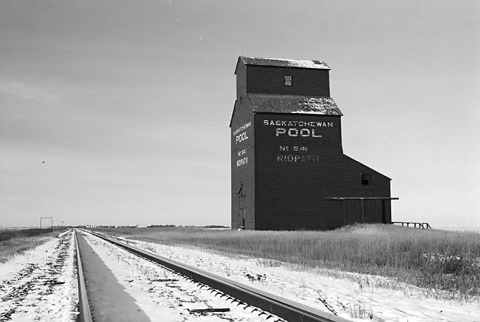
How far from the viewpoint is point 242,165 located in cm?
4128

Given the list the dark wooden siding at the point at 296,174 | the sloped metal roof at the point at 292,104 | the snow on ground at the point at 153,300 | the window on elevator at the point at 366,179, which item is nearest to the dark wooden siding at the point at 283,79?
the sloped metal roof at the point at 292,104

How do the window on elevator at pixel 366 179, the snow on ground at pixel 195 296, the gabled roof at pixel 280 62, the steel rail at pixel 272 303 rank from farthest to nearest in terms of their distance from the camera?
the gabled roof at pixel 280 62, the window on elevator at pixel 366 179, the snow on ground at pixel 195 296, the steel rail at pixel 272 303

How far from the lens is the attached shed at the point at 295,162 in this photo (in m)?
37.6

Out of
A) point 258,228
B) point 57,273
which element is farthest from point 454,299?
point 258,228

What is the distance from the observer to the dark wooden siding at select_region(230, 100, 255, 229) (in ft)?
127

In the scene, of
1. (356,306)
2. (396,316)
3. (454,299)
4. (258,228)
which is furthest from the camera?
(258,228)

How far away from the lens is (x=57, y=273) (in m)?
11.4

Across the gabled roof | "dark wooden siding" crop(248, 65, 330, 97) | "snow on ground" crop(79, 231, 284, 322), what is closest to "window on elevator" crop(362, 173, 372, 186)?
"dark wooden siding" crop(248, 65, 330, 97)

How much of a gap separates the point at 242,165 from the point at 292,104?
7124 mm

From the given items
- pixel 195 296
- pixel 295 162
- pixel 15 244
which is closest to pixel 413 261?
pixel 195 296

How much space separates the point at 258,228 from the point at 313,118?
1099 cm

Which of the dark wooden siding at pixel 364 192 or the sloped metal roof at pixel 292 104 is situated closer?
the dark wooden siding at pixel 364 192

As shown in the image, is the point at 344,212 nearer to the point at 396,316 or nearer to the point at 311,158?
the point at 311,158

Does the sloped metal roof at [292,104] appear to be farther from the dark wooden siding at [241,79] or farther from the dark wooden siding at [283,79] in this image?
the dark wooden siding at [241,79]
